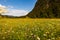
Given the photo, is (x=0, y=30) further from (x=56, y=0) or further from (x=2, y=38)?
(x=56, y=0)

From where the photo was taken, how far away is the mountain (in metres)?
85.3

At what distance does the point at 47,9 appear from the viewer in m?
90.8

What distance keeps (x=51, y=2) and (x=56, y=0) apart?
3.20 m

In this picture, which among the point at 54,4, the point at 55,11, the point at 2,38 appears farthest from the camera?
the point at 54,4

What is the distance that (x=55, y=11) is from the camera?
86.2 metres

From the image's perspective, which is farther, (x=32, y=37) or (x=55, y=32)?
(x=55, y=32)

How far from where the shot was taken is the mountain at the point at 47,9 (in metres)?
85.3

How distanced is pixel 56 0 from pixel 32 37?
8209 cm

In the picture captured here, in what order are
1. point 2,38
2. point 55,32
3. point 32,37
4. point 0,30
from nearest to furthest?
point 32,37
point 2,38
point 55,32
point 0,30

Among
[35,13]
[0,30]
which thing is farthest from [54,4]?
[0,30]

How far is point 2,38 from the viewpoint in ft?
42.5

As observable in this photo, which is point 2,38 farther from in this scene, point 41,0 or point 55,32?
point 41,0

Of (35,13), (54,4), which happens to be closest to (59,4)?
(54,4)

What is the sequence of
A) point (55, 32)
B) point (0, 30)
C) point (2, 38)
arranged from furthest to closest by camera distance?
point (0, 30) < point (55, 32) < point (2, 38)
